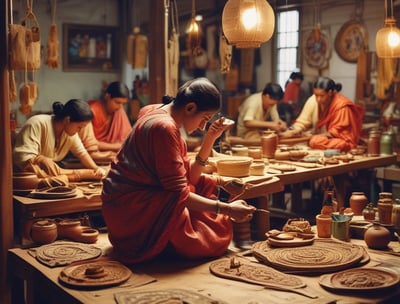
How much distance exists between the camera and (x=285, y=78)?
12.7 m

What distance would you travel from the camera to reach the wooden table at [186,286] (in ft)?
11.1

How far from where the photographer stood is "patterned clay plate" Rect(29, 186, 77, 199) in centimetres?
512

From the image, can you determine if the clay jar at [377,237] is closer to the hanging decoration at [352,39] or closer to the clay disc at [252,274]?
the clay disc at [252,274]

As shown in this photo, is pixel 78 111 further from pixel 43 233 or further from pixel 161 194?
pixel 161 194

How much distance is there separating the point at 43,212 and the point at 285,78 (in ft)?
27.8

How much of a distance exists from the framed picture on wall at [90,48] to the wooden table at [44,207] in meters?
8.14

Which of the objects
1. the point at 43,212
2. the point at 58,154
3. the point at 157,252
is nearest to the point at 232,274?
the point at 157,252

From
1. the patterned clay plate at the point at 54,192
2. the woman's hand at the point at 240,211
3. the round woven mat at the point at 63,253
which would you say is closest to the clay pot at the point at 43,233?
the round woven mat at the point at 63,253

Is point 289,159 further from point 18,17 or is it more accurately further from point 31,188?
point 18,17

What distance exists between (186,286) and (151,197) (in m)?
0.61

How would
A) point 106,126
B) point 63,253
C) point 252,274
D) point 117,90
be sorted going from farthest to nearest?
point 106,126, point 117,90, point 63,253, point 252,274

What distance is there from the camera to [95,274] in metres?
3.67

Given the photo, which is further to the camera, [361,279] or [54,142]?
[54,142]

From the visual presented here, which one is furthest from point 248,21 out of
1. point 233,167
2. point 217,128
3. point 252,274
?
point 252,274
